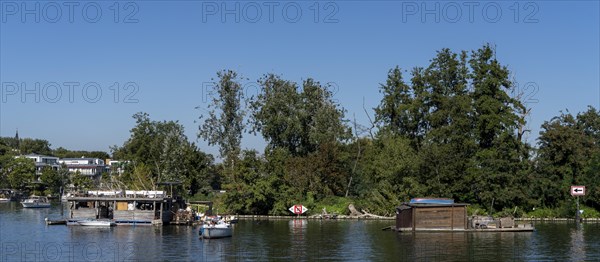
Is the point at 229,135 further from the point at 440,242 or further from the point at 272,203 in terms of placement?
the point at 440,242

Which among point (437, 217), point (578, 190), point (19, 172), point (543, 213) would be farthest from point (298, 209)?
point (19, 172)

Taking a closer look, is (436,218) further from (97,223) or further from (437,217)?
(97,223)

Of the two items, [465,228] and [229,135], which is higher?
[229,135]

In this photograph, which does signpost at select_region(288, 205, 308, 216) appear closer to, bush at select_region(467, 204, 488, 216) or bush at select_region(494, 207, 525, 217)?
bush at select_region(467, 204, 488, 216)

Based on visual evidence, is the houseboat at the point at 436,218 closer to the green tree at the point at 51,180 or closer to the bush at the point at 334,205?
the bush at the point at 334,205

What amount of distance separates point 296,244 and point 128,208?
31.0m

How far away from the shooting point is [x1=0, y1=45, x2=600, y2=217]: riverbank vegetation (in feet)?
294

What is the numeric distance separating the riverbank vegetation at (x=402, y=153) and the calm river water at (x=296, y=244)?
11.4 m

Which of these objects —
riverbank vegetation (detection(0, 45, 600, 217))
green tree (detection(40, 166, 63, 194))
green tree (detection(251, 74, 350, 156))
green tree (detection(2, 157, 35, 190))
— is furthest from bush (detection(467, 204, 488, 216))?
green tree (detection(40, 166, 63, 194))

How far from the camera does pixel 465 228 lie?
230ft

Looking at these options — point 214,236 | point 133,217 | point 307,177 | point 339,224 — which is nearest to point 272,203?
point 307,177

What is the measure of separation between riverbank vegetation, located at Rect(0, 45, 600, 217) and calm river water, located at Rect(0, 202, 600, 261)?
11.4 metres

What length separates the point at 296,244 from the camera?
199 ft

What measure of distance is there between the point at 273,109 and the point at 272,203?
67.8 ft
